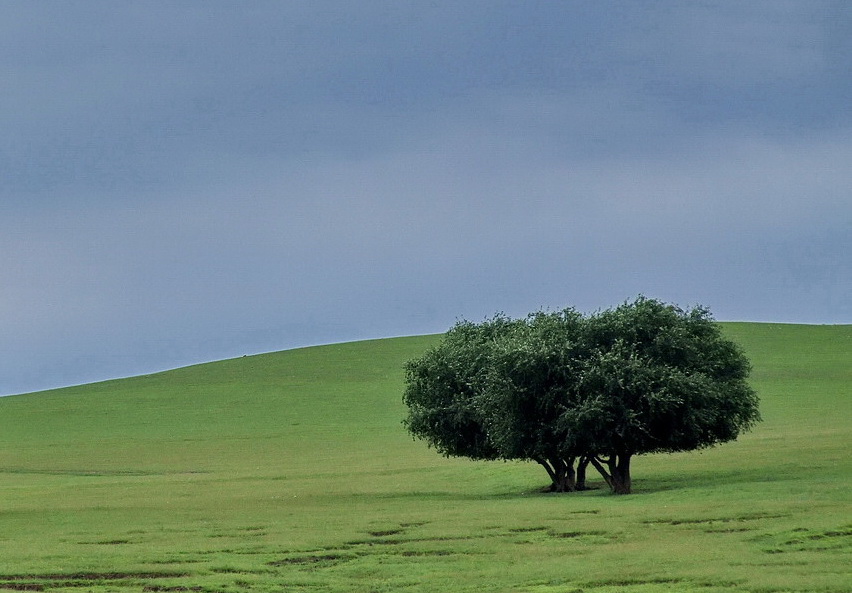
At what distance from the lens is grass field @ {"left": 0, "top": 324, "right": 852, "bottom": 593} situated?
28484mm

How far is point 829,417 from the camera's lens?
86625 millimetres

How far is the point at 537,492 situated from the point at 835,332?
352 feet

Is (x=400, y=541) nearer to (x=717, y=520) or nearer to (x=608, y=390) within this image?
(x=717, y=520)

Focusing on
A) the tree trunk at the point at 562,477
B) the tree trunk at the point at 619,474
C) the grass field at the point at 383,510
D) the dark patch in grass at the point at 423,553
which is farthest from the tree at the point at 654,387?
the dark patch in grass at the point at 423,553

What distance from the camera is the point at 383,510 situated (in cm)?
4672

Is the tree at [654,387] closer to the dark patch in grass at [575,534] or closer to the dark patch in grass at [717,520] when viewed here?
the dark patch in grass at [717,520]

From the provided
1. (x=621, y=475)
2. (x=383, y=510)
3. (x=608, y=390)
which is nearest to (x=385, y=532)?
(x=383, y=510)

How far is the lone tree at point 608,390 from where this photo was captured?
162ft

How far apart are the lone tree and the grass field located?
8.11 feet

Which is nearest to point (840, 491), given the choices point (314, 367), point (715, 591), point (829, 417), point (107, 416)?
point (715, 591)

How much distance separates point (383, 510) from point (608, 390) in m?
11.5

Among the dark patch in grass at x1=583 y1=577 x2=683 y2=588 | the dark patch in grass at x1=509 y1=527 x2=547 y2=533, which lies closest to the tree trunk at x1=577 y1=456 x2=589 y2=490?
the dark patch in grass at x1=509 y1=527 x2=547 y2=533

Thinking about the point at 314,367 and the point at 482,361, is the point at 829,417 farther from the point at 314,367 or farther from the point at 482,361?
the point at 314,367

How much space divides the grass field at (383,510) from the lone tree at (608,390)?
2472 millimetres
